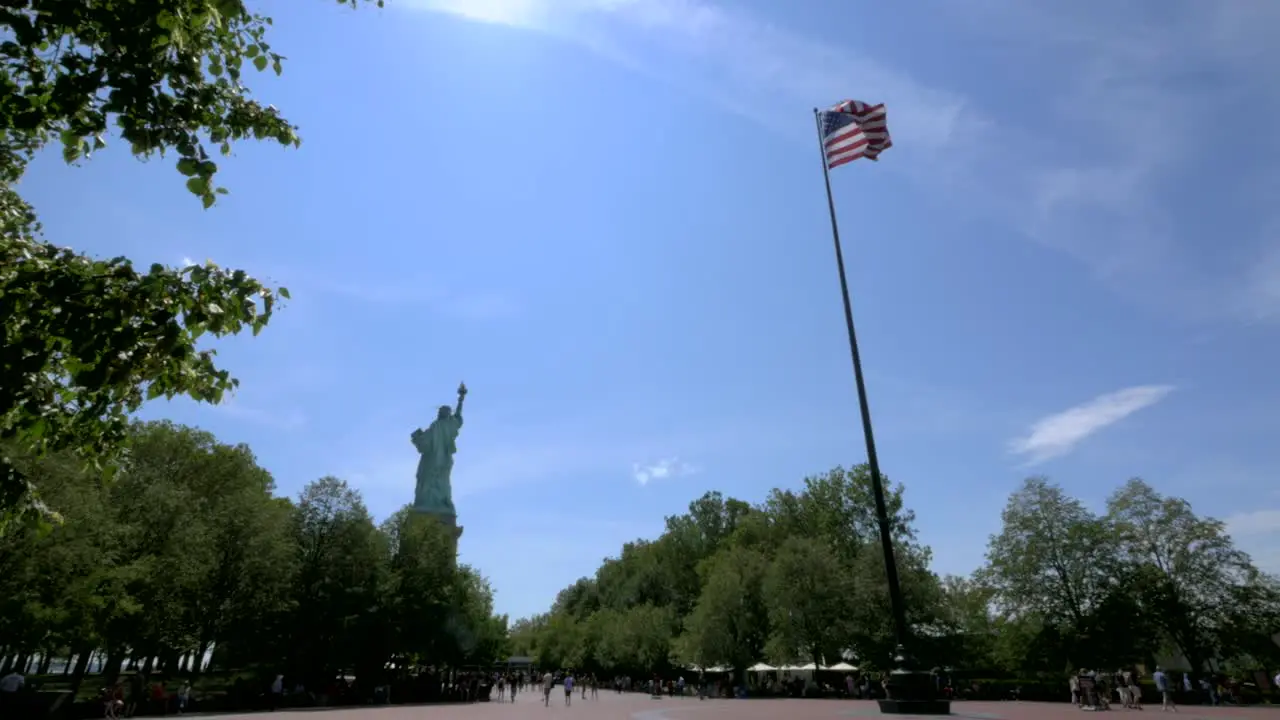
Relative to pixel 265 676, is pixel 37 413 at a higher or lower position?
higher

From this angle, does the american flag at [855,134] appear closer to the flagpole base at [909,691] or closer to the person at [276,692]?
the flagpole base at [909,691]

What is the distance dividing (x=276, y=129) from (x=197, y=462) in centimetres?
4233

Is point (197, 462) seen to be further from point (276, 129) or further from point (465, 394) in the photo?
point (276, 129)

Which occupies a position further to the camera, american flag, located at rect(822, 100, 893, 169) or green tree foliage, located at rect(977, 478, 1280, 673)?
green tree foliage, located at rect(977, 478, 1280, 673)

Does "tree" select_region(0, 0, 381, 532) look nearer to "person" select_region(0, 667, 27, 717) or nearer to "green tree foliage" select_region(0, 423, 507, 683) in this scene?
"person" select_region(0, 667, 27, 717)

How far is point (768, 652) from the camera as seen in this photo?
45.1 meters

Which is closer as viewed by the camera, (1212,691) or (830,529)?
(1212,691)

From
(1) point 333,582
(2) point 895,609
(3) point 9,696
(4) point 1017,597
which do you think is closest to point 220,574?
(1) point 333,582

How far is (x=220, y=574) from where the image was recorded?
34125mm

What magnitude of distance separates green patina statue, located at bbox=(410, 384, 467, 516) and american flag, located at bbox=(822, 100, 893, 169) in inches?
1591

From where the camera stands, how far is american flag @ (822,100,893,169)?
2142cm

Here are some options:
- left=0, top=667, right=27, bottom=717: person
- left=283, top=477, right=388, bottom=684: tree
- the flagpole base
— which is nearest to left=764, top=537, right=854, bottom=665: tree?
left=283, top=477, right=388, bottom=684: tree

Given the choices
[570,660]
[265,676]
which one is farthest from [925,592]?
[570,660]

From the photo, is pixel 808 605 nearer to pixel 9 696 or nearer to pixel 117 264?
pixel 9 696
